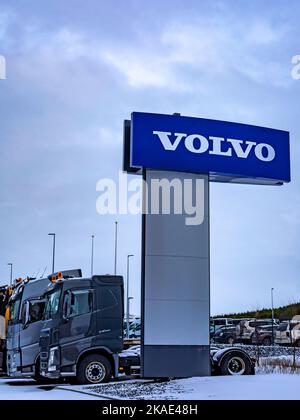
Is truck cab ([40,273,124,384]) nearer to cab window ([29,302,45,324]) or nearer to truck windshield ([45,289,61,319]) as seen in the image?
truck windshield ([45,289,61,319])

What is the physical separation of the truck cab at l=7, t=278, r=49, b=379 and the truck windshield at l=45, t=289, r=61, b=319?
1.03m

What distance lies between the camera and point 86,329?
1948 centimetres

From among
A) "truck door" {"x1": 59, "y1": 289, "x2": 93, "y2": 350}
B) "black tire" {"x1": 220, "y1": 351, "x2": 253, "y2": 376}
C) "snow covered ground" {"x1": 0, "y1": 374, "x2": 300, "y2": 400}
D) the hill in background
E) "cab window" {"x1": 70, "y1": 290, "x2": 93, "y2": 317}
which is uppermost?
the hill in background

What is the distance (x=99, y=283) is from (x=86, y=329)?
4.25 feet

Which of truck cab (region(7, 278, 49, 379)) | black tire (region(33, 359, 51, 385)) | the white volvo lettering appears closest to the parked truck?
truck cab (region(7, 278, 49, 379))

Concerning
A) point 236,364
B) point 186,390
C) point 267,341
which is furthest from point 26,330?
point 267,341

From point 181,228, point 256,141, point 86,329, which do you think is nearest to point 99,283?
point 86,329

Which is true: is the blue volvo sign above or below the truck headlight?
above

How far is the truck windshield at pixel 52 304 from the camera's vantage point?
19750 mm

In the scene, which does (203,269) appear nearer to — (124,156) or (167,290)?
(167,290)

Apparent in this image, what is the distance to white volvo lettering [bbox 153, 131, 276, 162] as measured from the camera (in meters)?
19.5

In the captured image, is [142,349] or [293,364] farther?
[293,364]

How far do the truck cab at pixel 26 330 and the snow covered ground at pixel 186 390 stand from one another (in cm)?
210

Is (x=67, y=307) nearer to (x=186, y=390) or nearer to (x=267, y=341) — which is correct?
(x=186, y=390)
